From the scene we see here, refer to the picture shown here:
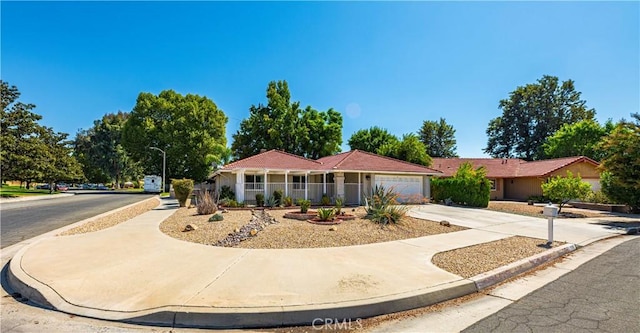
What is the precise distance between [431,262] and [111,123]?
70.8 metres

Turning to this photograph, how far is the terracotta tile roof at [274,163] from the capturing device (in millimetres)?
20406

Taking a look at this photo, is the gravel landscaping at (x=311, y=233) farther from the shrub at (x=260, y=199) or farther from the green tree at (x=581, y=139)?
the green tree at (x=581, y=139)

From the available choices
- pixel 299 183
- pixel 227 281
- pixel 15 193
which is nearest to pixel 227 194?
pixel 299 183

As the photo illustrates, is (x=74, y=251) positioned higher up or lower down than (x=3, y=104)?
lower down

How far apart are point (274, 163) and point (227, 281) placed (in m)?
16.7

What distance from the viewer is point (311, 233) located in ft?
31.8

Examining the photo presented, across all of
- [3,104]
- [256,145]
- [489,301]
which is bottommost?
[489,301]

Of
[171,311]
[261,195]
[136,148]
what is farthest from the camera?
[136,148]

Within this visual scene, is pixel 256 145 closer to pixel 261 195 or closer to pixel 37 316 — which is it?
pixel 261 195

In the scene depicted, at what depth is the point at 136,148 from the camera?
44312mm

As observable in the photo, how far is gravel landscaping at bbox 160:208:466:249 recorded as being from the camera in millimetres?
8445

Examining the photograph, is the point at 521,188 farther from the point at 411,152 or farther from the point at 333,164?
the point at 333,164

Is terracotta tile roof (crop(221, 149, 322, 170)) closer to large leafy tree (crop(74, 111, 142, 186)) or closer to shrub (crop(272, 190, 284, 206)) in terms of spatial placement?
shrub (crop(272, 190, 284, 206))

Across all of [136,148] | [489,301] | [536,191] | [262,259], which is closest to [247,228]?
[262,259]
